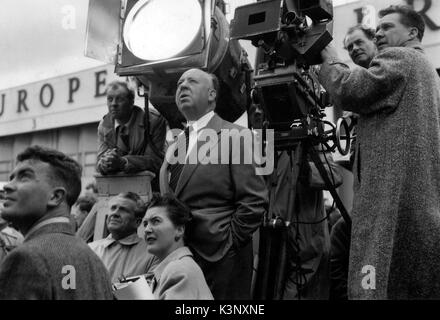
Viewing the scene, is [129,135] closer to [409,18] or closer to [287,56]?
[287,56]

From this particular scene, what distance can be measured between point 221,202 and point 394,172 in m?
0.74

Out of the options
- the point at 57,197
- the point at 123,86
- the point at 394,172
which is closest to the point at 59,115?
the point at 123,86

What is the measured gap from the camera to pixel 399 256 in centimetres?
182

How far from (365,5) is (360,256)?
18.0 ft

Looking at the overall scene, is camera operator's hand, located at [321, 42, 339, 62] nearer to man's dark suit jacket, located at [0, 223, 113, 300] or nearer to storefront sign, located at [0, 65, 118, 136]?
man's dark suit jacket, located at [0, 223, 113, 300]

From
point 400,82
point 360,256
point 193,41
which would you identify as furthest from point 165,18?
point 360,256

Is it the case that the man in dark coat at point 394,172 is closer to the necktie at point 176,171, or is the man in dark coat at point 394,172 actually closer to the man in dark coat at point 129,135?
the necktie at point 176,171

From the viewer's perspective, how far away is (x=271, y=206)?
2.57m

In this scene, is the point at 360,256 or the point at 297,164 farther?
the point at 297,164

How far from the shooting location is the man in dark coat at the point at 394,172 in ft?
5.92

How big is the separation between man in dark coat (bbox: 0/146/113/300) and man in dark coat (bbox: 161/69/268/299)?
0.68m

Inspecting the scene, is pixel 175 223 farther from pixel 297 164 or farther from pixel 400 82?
pixel 400 82

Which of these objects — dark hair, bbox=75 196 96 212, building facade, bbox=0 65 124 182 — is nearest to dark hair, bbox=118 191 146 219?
dark hair, bbox=75 196 96 212

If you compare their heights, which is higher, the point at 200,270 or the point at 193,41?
the point at 193,41
